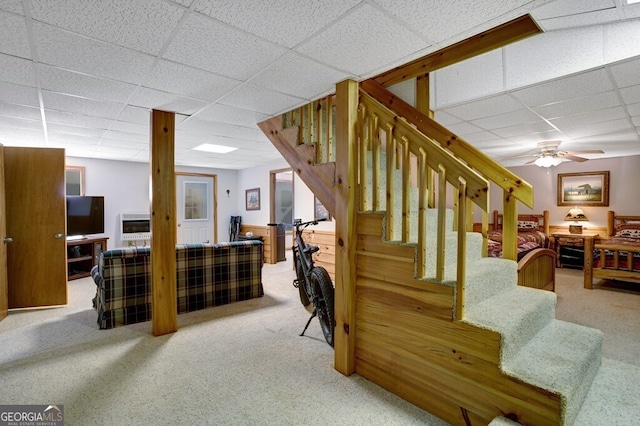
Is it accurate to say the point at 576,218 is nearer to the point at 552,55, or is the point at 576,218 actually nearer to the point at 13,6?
the point at 552,55

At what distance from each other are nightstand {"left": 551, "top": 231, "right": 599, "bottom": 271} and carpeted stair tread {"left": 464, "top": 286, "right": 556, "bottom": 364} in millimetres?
5275

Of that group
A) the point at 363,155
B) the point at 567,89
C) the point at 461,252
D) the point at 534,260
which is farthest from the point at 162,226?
the point at 534,260

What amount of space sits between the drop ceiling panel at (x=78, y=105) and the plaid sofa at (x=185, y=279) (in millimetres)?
1421

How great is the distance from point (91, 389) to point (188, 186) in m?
5.79

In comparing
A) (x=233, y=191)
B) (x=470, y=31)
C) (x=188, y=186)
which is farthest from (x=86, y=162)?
(x=470, y=31)

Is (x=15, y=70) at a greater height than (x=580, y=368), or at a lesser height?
greater

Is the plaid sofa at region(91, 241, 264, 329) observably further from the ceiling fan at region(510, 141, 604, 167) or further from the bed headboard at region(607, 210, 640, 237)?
the bed headboard at region(607, 210, 640, 237)

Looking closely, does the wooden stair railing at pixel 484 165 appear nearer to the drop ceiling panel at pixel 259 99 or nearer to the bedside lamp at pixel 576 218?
the drop ceiling panel at pixel 259 99

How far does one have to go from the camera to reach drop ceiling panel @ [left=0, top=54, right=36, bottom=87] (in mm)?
1987

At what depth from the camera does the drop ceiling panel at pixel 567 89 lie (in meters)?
2.51

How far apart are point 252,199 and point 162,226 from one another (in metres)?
4.52

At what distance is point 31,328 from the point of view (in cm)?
313

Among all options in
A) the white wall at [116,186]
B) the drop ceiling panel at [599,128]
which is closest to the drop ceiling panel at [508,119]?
the drop ceiling panel at [599,128]

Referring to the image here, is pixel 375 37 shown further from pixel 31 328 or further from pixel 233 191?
pixel 233 191
